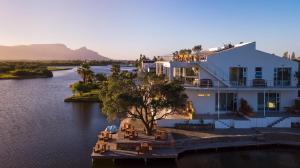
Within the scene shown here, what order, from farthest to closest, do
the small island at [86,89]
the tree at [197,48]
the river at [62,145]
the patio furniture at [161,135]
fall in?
the small island at [86,89]
the tree at [197,48]
the patio furniture at [161,135]
the river at [62,145]

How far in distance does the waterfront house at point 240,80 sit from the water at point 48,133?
12097 millimetres

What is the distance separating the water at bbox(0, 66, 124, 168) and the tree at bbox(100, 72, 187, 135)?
14.9 ft

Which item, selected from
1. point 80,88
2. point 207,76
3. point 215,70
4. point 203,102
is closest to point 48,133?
point 203,102

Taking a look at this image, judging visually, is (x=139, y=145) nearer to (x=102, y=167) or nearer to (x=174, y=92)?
(x=102, y=167)

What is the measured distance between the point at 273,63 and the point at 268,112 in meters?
5.41

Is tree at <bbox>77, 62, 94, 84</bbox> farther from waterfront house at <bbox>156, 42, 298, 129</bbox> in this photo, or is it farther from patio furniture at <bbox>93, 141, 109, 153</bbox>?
patio furniture at <bbox>93, 141, 109, 153</bbox>

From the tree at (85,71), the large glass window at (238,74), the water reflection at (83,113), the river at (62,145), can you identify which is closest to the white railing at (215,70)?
the large glass window at (238,74)

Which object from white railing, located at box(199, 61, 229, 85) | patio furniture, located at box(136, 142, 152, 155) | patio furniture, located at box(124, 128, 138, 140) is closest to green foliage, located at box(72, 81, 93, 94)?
white railing, located at box(199, 61, 229, 85)

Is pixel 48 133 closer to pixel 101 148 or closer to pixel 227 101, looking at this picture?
pixel 101 148

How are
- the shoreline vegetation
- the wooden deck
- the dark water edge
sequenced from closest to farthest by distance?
the wooden deck → the dark water edge → the shoreline vegetation

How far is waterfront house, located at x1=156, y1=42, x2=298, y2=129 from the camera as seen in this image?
122 feet

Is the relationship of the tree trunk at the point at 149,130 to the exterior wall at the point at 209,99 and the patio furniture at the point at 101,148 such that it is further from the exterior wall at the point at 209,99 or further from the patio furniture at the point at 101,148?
the exterior wall at the point at 209,99

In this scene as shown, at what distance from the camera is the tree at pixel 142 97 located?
98.4ft

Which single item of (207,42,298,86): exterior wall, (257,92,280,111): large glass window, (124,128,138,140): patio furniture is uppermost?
(207,42,298,86): exterior wall
